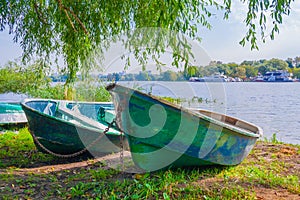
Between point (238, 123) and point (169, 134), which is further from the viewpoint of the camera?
point (238, 123)

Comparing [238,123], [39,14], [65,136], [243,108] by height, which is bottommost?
[243,108]

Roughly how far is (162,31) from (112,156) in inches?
92.0

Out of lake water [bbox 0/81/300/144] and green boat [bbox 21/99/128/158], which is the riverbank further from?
lake water [bbox 0/81/300/144]

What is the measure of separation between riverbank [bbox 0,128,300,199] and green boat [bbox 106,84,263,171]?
0.64 ft

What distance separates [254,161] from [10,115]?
597 cm

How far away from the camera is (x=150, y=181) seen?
124 inches

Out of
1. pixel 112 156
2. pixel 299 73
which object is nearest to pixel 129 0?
pixel 112 156

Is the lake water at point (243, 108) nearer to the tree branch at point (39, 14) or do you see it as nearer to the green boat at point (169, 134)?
the green boat at point (169, 134)

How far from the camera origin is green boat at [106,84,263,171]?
9.96 feet

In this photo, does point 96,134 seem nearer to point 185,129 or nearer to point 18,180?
point 18,180

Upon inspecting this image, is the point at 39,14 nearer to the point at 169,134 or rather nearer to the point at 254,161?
the point at 169,134

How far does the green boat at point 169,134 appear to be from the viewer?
3.04 metres

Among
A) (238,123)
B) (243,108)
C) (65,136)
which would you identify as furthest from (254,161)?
(243,108)

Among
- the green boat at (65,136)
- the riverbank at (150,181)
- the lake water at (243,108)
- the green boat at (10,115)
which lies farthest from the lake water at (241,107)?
the green boat at (10,115)
